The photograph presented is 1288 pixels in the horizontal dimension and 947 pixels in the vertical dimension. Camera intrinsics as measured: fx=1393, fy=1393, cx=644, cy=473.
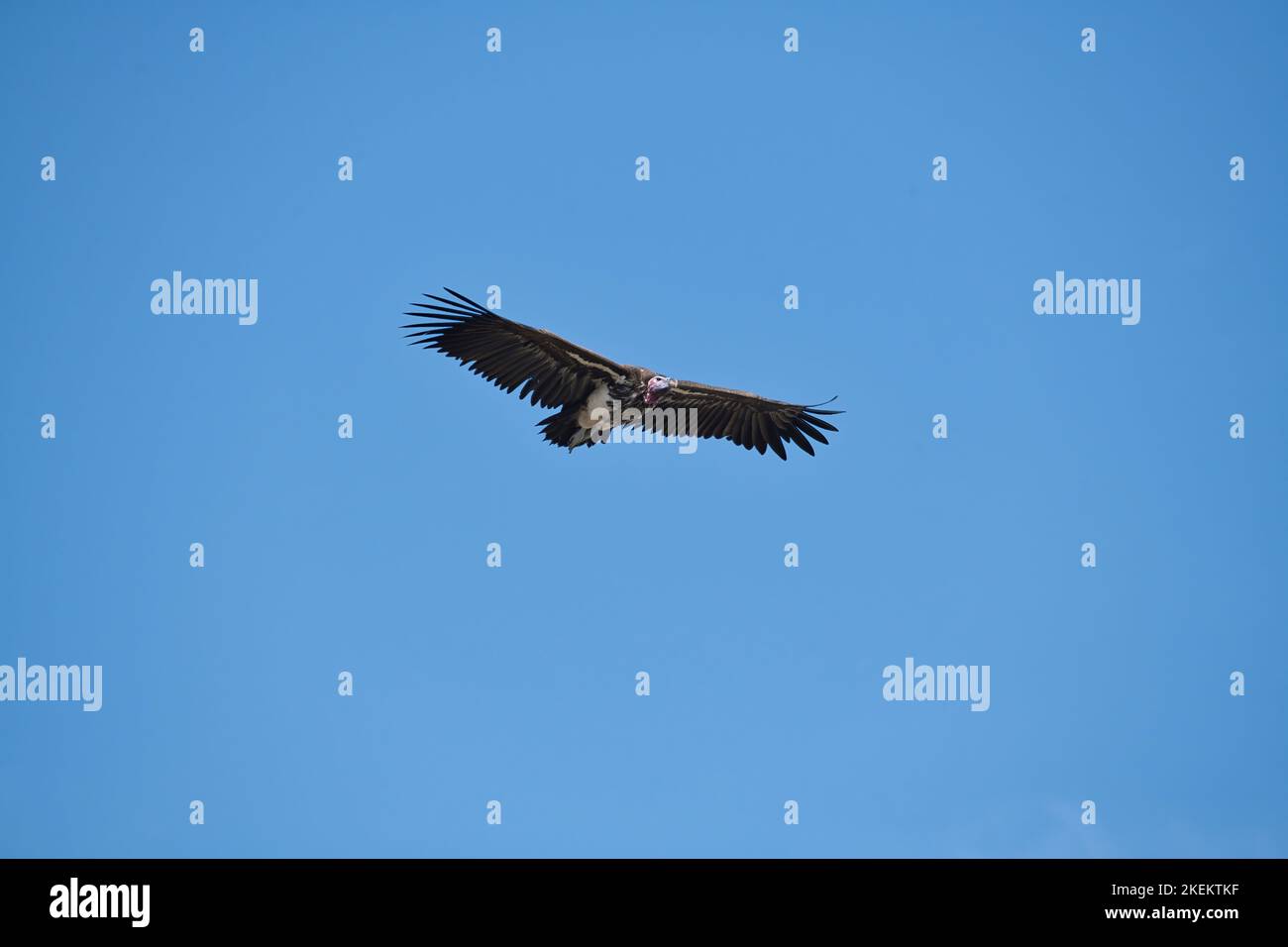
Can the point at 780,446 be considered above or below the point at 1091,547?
above

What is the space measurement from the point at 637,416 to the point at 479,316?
3.36m

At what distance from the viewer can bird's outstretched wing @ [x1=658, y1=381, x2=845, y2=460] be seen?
83.1 feet

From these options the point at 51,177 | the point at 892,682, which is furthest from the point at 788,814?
the point at 51,177

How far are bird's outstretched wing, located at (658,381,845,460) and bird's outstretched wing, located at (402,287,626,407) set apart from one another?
6.49 ft

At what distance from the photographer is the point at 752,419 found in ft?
85.3

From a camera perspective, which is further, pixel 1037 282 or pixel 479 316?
pixel 1037 282

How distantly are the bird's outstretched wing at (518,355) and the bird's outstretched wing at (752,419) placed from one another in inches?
77.8

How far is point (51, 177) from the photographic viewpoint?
31016 mm

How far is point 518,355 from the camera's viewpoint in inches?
933

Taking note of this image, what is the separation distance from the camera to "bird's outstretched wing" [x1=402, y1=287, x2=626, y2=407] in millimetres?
23172

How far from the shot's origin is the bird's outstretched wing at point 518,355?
76.0 ft

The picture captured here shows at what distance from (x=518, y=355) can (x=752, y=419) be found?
4852 mm

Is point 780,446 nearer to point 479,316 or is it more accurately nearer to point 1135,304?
point 479,316

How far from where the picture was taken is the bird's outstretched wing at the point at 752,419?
83.1 ft
